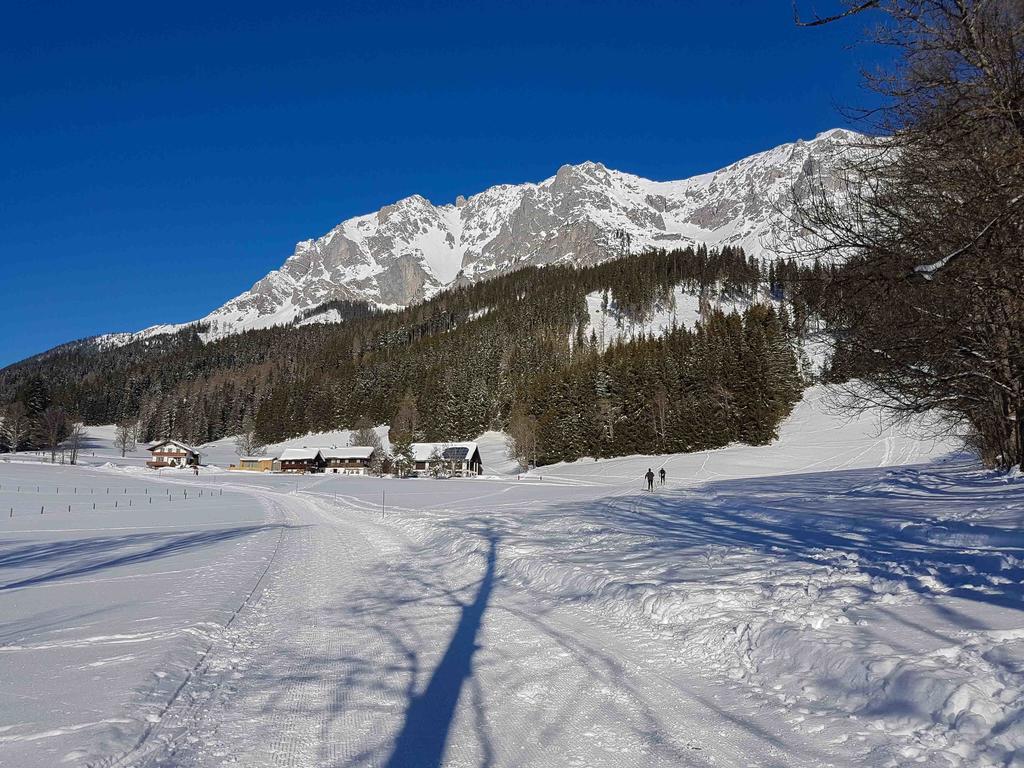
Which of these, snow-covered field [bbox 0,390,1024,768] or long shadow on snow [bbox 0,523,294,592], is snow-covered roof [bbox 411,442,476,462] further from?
snow-covered field [bbox 0,390,1024,768]

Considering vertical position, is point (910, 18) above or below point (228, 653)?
above

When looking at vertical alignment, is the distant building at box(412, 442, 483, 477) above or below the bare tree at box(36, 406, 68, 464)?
below

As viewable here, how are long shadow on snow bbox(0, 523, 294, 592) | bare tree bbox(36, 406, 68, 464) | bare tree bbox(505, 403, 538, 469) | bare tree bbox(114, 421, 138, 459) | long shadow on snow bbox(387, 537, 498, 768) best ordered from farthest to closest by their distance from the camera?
bare tree bbox(114, 421, 138, 459) → bare tree bbox(36, 406, 68, 464) → bare tree bbox(505, 403, 538, 469) → long shadow on snow bbox(0, 523, 294, 592) → long shadow on snow bbox(387, 537, 498, 768)

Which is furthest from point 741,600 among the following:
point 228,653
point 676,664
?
point 228,653

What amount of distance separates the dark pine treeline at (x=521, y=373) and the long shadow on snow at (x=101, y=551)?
18430 mm

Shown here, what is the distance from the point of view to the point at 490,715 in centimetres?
496

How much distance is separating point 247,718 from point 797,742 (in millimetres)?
4676

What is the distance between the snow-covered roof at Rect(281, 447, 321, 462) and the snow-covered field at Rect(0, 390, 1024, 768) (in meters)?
84.6

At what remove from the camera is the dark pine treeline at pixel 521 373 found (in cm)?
Result: 6731

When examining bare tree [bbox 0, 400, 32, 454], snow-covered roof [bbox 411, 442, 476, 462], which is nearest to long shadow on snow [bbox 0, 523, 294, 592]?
snow-covered roof [bbox 411, 442, 476, 462]

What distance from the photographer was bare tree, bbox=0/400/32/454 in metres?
98.6

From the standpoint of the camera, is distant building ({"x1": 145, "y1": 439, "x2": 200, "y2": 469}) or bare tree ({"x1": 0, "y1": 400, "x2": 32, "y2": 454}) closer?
bare tree ({"x1": 0, "y1": 400, "x2": 32, "y2": 454})

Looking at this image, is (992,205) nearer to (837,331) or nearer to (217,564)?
(837,331)

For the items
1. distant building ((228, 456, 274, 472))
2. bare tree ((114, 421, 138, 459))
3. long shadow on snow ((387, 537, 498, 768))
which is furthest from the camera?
bare tree ((114, 421, 138, 459))
